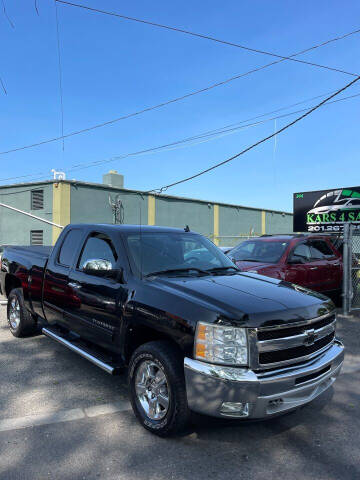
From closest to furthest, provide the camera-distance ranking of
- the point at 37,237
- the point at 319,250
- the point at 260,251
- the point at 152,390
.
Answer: the point at 152,390, the point at 260,251, the point at 319,250, the point at 37,237

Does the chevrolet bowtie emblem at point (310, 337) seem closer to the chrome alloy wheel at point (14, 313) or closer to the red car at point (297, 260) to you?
the red car at point (297, 260)

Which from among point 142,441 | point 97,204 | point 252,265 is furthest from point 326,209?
point 97,204

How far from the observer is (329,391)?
13.6ft

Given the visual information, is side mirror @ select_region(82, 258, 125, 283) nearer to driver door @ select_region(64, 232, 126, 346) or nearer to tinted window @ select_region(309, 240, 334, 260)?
driver door @ select_region(64, 232, 126, 346)

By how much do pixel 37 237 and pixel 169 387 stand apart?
25.4 metres

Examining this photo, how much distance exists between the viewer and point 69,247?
16.4ft

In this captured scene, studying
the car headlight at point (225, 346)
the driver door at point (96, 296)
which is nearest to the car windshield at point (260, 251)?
the driver door at point (96, 296)

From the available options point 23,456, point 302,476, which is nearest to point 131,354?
point 23,456

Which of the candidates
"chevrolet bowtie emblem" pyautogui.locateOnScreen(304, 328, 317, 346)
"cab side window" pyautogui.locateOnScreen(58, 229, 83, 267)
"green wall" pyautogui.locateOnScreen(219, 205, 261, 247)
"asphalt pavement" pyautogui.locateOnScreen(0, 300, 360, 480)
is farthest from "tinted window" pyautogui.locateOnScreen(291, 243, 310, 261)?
"green wall" pyautogui.locateOnScreen(219, 205, 261, 247)

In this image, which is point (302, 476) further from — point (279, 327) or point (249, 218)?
point (249, 218)

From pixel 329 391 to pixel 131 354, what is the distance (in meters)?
2.26

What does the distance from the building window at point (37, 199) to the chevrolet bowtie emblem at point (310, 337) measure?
25.0 meters

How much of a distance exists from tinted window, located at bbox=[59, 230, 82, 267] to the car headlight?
2532mm

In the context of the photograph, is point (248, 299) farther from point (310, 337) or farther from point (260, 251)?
point (260, 251)
